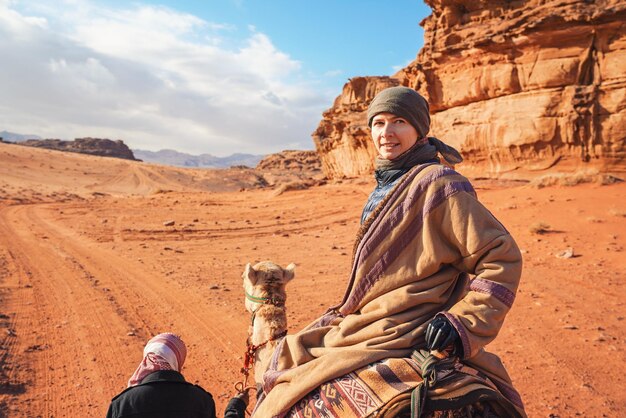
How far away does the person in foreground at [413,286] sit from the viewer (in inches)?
79.2

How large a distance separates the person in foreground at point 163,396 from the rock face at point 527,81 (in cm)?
1769

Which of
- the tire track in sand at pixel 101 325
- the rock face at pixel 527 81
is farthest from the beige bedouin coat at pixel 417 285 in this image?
the rock face at pixel 527 81

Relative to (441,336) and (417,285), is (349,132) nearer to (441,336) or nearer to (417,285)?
(417,285)

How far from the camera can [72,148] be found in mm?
85188

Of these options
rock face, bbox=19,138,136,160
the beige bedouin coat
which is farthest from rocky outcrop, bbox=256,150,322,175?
the beige bedouin coat

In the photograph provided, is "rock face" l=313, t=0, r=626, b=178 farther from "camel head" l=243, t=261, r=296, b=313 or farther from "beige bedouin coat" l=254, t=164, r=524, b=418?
"beige bedouin coat" l=254, t=164, r=524, b=418

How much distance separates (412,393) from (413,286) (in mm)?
489

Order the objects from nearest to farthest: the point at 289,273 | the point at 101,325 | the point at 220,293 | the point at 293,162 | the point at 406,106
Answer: the point at 406,106 < the point at 289,273 < the point at 101,325 < the point at 220,293 < the point at 293,162

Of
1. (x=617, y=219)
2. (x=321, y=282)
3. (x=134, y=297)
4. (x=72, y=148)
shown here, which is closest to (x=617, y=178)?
(x=617, y=219)

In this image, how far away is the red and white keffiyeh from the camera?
9.95ft

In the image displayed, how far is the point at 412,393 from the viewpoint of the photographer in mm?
1942

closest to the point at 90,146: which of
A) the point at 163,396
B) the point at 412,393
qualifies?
the point at 163,396

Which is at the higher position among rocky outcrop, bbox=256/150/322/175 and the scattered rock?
rocky outcrop, bbox=256/150/322/175

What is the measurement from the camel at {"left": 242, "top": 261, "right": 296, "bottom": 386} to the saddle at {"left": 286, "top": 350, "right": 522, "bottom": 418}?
42.4 inches
